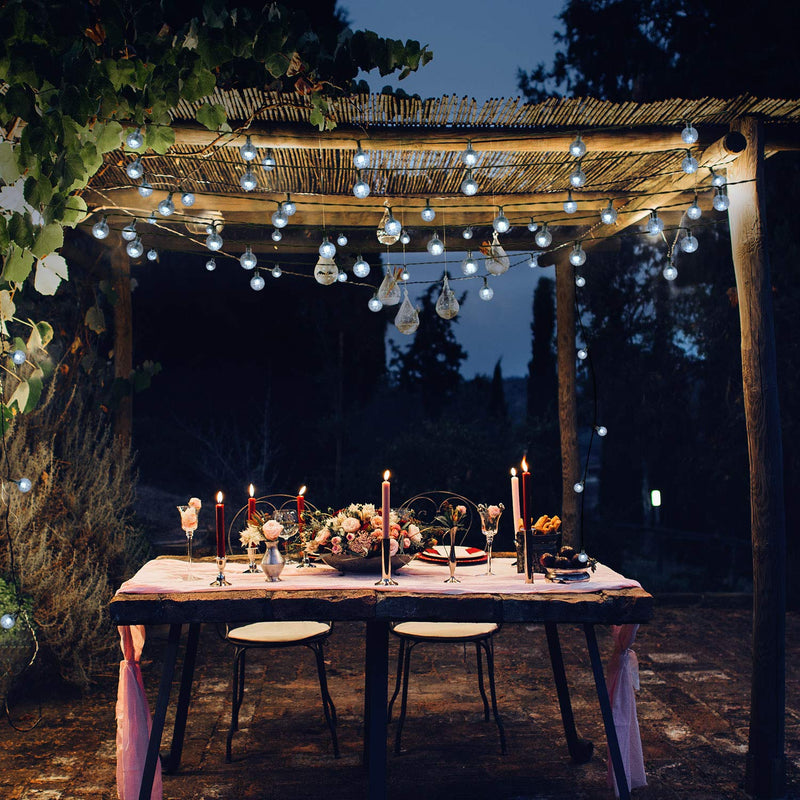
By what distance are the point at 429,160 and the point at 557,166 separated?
0.65 m

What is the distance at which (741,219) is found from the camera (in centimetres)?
307

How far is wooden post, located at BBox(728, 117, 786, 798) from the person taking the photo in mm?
2861

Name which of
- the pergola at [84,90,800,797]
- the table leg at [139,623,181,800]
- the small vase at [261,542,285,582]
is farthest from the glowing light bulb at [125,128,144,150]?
the table leg at [139,623,181,800]

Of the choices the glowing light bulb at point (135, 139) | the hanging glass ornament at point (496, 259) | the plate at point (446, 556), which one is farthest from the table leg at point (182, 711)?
the hanging glass ornament at point (496, 259)


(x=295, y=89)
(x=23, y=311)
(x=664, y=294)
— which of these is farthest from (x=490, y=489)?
(x=295, y=89)

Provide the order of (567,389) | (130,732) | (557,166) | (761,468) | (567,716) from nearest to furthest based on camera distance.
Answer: (130,732) < (761,468) < (567,716) < (557,166) < (567,389)

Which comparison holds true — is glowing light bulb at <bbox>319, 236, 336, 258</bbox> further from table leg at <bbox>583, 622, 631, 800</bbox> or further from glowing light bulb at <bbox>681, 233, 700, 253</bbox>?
table leg at <bbox>583, 622, 631, 800</bbox>

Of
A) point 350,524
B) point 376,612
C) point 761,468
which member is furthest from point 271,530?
point 761,468

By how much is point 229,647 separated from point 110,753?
1.59 meters

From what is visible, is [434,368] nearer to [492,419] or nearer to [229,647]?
[492,419]

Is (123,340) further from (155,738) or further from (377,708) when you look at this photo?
(377,708)

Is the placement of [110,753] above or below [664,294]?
below

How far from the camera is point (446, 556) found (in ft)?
10.1

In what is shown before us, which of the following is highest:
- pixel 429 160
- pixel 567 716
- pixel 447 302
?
pixel 429 160
